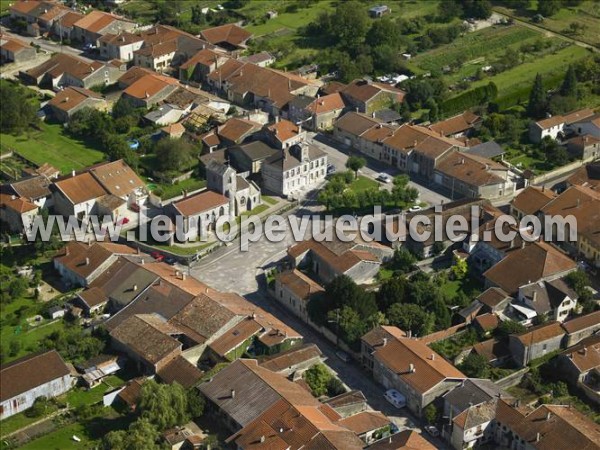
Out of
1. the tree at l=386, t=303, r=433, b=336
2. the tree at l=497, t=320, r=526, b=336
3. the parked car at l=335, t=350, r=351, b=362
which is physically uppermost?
the tree at l=386, t=303, r=433, b=336

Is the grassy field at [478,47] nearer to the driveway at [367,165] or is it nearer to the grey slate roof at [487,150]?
the driveway at [367,165]

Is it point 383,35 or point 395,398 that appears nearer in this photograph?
point 395,398

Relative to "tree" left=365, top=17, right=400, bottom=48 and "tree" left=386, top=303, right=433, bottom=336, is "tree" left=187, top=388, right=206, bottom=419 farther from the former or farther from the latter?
"tree" left=365, top=17, right=400, bottom=48

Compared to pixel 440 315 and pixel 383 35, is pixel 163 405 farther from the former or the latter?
pixel 383 35

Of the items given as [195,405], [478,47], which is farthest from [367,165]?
[195,405]

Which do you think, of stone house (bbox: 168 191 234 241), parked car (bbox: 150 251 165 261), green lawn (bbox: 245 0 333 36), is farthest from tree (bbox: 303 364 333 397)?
green lawn (bbox: 245 0 333 36)
